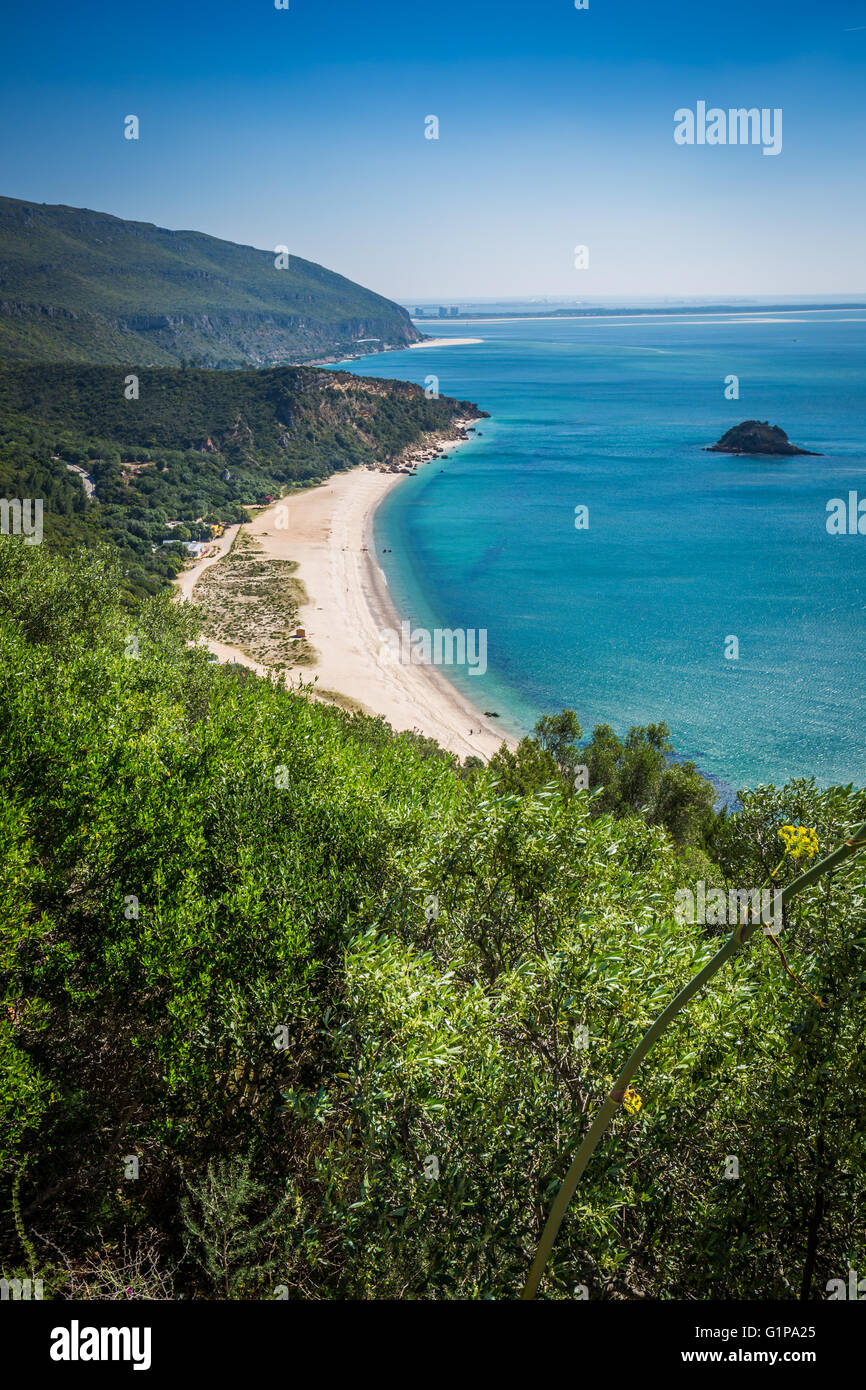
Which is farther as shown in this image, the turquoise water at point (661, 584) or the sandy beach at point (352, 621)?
the turquoise water at point (661, 584)

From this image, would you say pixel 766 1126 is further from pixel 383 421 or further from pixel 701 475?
pixel 383 421

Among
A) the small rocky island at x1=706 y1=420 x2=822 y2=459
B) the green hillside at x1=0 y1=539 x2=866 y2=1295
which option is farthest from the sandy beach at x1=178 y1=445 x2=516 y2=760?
the small rocky island at x1=706 y1=420 x2=822 y2=459

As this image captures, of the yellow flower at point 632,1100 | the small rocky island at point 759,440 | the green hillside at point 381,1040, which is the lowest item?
the green hillside at point 381,1040

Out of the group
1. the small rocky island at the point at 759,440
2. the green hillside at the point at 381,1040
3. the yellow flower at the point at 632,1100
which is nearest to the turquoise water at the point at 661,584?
the small rocky island at the point at 759,440

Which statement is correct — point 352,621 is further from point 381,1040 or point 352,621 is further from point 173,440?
point 173,440

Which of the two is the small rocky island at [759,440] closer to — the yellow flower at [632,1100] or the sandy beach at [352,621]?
the sandy beach at [352,621]

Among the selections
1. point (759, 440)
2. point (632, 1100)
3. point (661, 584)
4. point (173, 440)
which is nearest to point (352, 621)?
A: point (661, 584)
